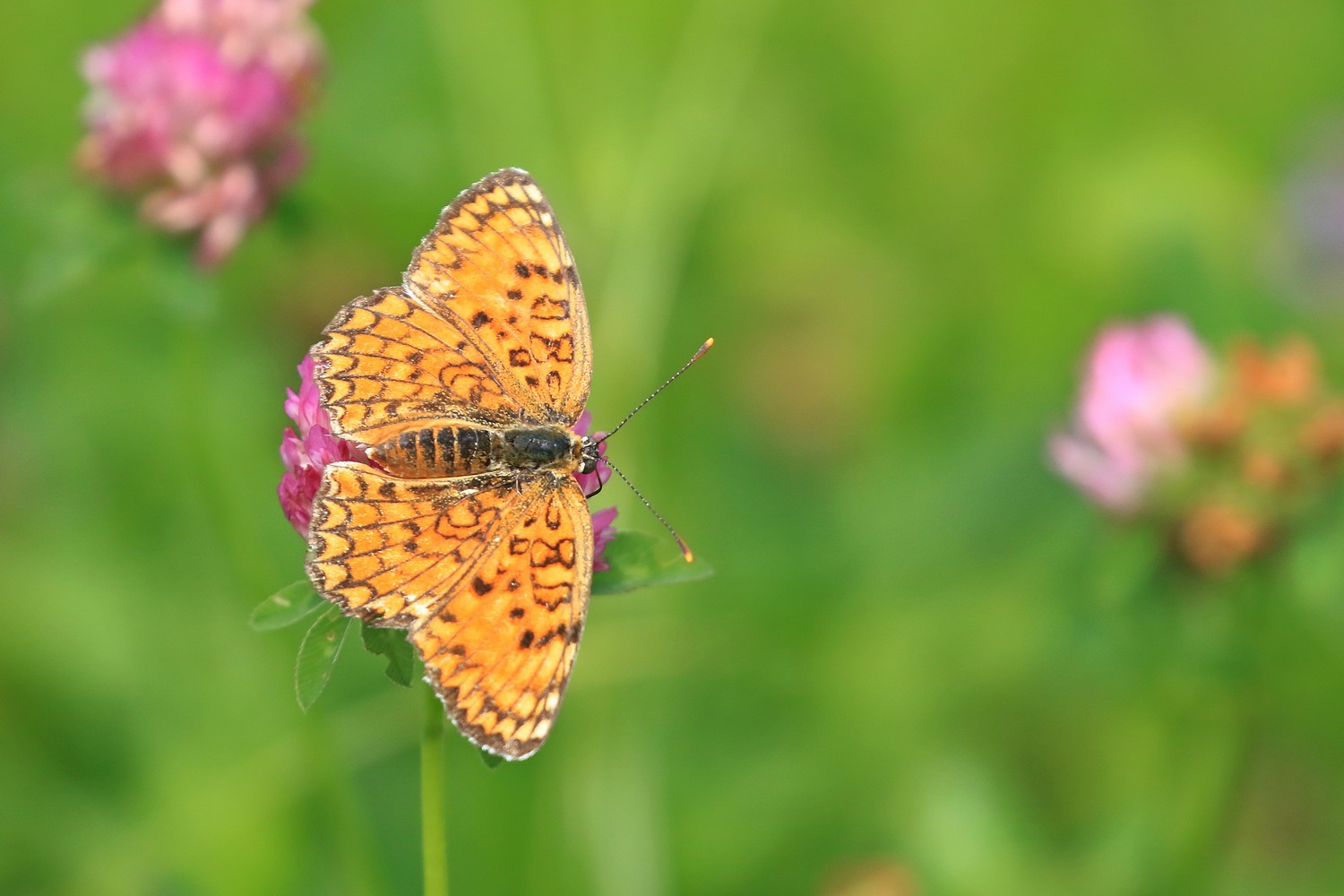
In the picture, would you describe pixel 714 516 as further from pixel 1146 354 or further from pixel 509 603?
pixel 509 603

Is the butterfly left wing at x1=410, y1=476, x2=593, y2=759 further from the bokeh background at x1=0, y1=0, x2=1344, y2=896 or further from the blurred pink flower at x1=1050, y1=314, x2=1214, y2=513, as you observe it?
the blurred pink flower at x1=1050, y1=314, x2=1214, y2=513

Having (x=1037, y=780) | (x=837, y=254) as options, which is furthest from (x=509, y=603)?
(x=837, y=254)

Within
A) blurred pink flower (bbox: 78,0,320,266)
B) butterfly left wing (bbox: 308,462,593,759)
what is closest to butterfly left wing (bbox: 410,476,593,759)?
butterfly left wing (bbox: 308,462,593,759)

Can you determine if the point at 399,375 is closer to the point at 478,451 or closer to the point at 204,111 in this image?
the point at 478,451

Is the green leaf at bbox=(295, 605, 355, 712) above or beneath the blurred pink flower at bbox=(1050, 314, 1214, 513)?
beneath

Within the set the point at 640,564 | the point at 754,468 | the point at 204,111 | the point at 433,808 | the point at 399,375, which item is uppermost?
the point at 204,111

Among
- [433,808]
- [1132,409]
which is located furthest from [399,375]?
[1132,409]

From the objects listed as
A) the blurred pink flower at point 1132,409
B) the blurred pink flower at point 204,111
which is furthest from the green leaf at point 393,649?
the blurred pink flower at point 1132,409
